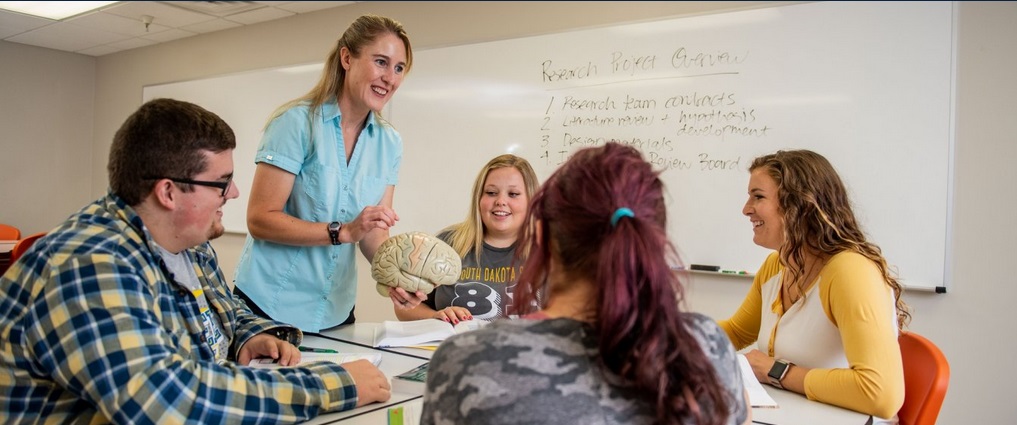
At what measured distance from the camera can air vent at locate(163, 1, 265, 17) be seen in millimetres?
4887

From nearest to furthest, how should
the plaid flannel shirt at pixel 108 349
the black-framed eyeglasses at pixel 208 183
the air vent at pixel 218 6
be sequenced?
the plaid flannel shirt at pixel 108 349
the black-framed eyeglasses at pixel 208 183
the air vent at pixel 218 6

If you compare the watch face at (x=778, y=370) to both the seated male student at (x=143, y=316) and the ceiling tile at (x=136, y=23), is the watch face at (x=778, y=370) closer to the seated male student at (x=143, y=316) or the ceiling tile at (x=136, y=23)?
the seated male student at (x=143, y=316)

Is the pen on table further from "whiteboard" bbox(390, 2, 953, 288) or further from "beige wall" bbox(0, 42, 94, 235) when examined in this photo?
"beige wall" bbox(0, 42, 94, 235)

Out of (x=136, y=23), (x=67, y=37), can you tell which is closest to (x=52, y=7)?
(x=136, y=23)

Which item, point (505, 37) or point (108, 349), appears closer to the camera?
point (108, 349)

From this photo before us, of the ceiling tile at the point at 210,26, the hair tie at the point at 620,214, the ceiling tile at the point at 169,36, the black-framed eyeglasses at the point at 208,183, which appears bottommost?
the hair tie at the point at 620,214

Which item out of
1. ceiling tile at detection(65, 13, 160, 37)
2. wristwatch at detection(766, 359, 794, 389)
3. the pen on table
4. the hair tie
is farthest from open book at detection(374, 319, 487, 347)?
ceiling tile at detection(65, 13, 160, 37)

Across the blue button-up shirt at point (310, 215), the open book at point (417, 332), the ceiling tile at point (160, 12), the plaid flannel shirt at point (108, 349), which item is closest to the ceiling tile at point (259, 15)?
the ceiling tile at point (160, 12)

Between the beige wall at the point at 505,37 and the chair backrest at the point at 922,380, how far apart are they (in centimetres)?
123

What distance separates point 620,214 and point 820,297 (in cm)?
Result: 101

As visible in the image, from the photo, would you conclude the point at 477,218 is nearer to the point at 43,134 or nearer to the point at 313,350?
Result: the point at 313,350

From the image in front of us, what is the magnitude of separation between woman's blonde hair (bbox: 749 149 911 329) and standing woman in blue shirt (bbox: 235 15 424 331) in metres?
1.04

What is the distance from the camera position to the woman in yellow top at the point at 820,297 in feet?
4.78

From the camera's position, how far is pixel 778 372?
1.58 metres
